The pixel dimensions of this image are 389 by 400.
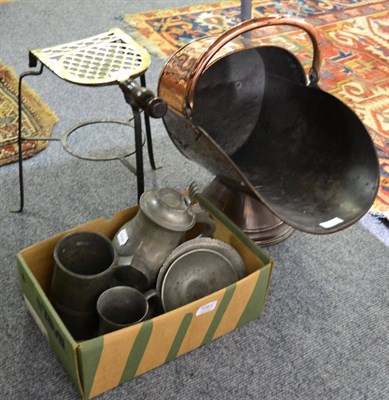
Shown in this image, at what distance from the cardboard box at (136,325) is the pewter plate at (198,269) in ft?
0.14

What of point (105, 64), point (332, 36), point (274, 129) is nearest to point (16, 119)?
point (105, 64)

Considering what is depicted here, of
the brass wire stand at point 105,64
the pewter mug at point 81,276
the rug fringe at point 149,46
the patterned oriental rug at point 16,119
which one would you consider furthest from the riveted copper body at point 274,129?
the rug fringe at point 149,46

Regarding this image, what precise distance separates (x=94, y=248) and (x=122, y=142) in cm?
73

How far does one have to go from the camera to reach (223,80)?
1.55m

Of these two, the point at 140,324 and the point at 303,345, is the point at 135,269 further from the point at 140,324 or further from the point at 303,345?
the point at 303,345

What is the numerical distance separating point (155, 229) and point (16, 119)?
0.96 m

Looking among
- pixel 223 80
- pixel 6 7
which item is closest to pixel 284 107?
pixel 223 80

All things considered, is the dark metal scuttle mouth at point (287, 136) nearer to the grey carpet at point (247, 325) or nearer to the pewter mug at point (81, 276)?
the grey carpet at point (247, 325)

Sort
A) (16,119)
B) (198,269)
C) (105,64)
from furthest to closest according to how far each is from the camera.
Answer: (16,119) < (105,64) < (198,269)

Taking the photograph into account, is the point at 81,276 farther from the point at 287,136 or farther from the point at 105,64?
the point at 287,136

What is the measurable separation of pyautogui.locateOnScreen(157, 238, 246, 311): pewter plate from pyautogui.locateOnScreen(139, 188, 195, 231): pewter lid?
70 mm

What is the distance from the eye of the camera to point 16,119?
1981 millimetres

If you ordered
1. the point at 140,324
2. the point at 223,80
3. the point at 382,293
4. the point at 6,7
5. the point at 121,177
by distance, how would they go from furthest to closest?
the point at 6,7
the point at 121,177
the point at 223,80
the point at 382,293
the point at 140,324

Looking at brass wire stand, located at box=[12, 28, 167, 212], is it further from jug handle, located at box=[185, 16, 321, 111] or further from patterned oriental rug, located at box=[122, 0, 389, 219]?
patterned oriental rug, located at box=[122, 0, 389, 219]
